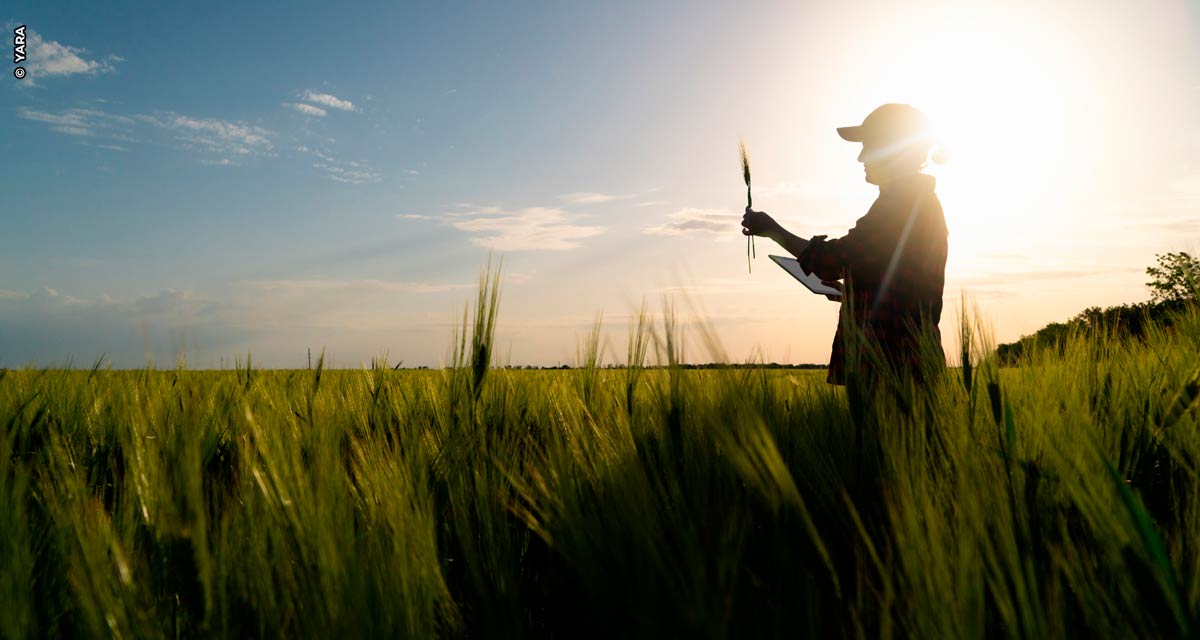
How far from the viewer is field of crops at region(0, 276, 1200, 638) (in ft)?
2.68

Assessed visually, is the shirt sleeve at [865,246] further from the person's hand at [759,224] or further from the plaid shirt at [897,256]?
the person's hand at [759,224]

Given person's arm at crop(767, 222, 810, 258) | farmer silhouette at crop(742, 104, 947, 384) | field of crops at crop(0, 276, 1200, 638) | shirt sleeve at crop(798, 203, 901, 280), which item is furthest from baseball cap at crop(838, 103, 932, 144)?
field of crops at crop(0, 276, 1200, 638)

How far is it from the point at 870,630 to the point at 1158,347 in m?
2.49

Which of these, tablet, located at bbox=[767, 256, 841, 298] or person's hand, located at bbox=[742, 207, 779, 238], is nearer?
tablet, located at bbox=[767, 256, 841, 298]

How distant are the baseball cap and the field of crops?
2237 mm

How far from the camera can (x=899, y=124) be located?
3561 millimetres

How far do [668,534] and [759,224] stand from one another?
2.94 metres

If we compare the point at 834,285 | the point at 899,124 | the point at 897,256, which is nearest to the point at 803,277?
the point at 834,285

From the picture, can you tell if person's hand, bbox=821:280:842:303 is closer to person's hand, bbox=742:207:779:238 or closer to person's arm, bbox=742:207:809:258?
person's arm, bbox=742:207:809:258

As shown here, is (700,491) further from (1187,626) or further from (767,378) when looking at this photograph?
(767,378)

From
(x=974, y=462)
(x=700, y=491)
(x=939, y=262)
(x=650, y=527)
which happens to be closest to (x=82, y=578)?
(x=650, y=527)

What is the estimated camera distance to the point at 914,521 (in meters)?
0.81

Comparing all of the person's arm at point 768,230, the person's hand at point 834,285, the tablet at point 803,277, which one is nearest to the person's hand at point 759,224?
the person's arm at point 768,230

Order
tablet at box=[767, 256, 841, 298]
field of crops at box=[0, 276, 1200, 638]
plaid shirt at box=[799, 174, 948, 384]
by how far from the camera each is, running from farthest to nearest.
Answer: tablet at box=[767, 256, 841, 298]
plaid shirt at box=[799, 174, 948, 384]
field of crops at box=[0, 276, 1200, 638]
